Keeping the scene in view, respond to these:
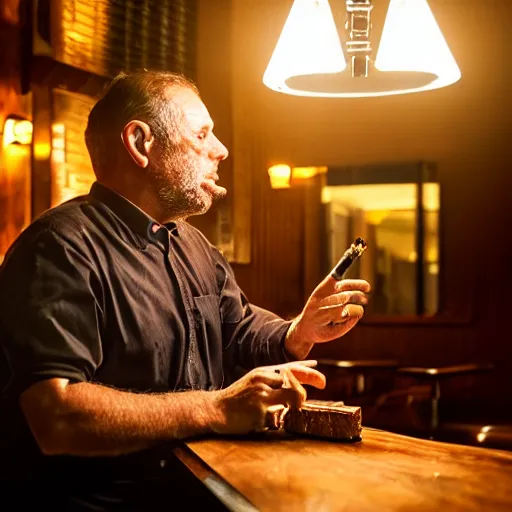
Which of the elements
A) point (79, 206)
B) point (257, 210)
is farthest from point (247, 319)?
point (257, 210)

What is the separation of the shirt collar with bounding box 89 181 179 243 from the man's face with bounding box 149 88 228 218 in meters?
0.10

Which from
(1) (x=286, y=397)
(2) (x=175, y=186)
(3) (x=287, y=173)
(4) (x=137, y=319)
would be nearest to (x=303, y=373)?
(1) (x=286, y=397)

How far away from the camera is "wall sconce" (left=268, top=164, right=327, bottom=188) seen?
6879 mm

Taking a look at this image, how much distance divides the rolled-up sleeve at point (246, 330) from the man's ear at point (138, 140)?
484mm

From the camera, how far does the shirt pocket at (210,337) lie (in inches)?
81.8

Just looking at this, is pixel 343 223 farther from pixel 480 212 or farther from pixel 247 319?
pixel 247 319

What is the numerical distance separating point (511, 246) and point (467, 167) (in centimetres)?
81

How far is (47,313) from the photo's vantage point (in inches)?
63.2

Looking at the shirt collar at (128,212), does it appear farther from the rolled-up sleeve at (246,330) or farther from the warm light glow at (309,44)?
the warm light glow at (309,44)

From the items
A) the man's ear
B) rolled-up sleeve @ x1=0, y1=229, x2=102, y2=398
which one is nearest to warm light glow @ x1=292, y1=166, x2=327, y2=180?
the man's ear

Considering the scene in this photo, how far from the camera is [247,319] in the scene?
2326mm

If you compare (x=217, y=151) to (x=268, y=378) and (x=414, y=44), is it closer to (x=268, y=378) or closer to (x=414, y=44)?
(x=414, y=44)

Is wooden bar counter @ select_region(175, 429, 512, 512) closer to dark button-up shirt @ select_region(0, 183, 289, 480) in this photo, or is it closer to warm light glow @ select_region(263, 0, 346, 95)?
dark button-up shirt @ select_region(0, 183, 289, 480)

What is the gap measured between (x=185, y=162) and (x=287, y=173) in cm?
484
